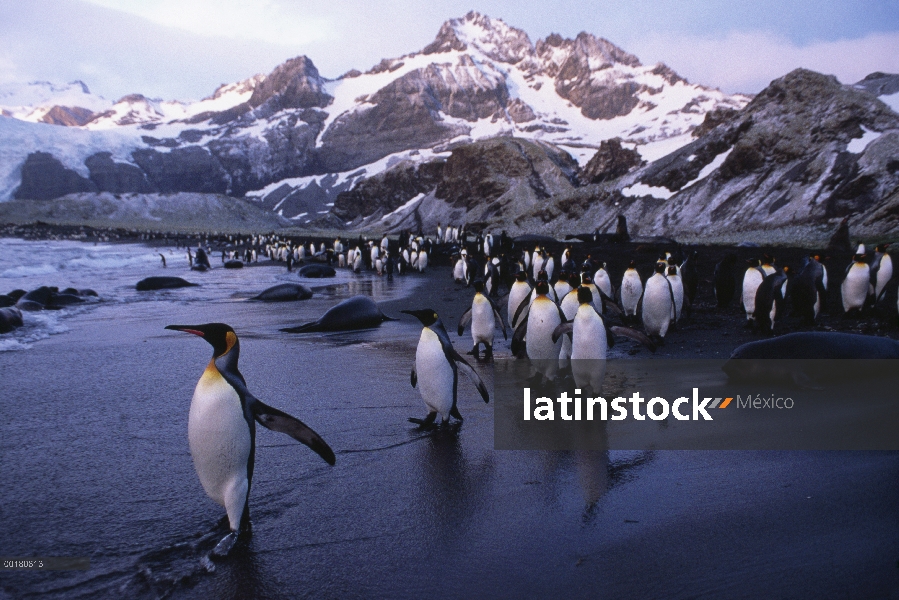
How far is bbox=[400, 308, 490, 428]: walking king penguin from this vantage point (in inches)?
215

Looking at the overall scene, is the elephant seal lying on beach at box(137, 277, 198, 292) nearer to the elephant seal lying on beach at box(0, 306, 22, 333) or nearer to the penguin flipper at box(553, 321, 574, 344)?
the elephant seal lying on beach at box(0, 306, 22, 333)

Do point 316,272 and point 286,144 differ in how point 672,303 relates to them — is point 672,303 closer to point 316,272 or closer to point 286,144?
point 316,272

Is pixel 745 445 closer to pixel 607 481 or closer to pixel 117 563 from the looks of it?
pixel 607 481

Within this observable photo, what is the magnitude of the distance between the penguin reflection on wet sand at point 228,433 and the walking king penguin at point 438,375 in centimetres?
208

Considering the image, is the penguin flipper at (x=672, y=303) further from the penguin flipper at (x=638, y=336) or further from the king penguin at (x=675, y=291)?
the penguin flipper at (x=638, y=336)

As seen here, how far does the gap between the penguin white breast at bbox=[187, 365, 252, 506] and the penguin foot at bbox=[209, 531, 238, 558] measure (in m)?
0.29

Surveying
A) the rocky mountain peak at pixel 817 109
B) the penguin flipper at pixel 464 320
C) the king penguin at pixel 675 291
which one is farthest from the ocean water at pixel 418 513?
the rocky mountain peak at pixel 817 109

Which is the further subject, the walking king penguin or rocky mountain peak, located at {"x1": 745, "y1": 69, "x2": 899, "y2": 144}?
rocky mountain peak, located at {"x1": 745, "y1": 69, "x2": 899, "y2": 144}

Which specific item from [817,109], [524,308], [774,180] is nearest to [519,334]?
[524,308]

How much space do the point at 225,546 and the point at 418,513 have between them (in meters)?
1.06

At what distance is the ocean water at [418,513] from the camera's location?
2.91 metres

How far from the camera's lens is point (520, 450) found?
477 cm

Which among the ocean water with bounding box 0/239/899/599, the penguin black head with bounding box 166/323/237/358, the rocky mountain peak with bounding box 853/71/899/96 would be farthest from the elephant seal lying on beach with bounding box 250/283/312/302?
the rocky mountain peak with bounding box 853/71/899/96

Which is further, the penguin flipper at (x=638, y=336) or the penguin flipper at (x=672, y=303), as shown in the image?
the penguin flipper at (x=672, y=303)
